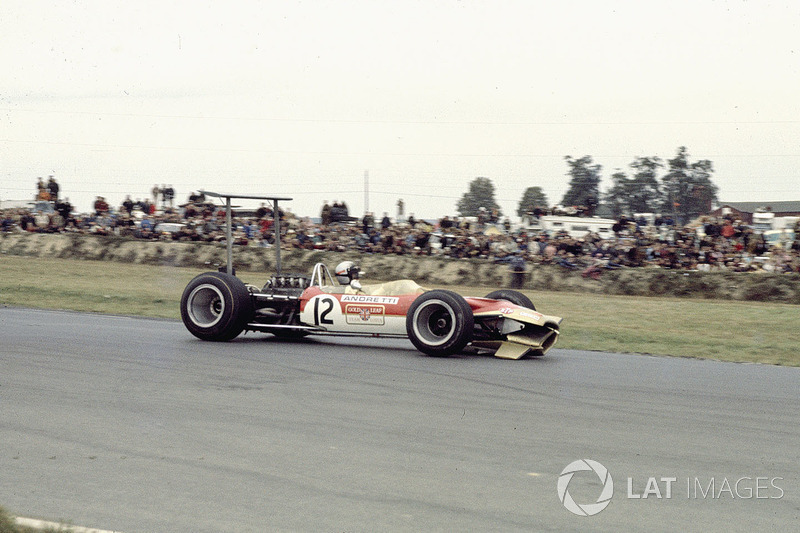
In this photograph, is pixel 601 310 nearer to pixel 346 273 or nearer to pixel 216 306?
pixel 346 273

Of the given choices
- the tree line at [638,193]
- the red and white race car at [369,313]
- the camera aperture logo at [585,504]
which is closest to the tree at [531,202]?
the tree line at [638,193]

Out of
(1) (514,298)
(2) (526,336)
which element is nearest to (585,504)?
(2) (526,336)

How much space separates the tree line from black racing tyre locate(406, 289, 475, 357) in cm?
1267

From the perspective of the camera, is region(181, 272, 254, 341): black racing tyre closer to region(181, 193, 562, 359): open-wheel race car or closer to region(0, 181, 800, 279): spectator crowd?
region(181, 193, 562, 359): open-wheel race car

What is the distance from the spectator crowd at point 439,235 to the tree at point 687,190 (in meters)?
0.43

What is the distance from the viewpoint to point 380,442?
5.63 metres

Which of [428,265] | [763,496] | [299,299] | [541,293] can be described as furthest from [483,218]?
[763,496]

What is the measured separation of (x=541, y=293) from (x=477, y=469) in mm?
15629

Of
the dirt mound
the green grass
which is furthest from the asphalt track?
the dirt mound

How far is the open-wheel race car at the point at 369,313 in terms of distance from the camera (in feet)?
32.9

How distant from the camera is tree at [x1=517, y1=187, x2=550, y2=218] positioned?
75.6 ft

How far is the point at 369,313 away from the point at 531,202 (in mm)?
13529

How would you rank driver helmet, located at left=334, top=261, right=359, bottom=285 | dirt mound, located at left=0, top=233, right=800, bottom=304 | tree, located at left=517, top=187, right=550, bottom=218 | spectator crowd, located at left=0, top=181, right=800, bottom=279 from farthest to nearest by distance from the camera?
tree, located at left=517, top=187, right=550, bottom=218
spectator crowd, located at left=0, top=181, right=800, bottom=279
dirt mound, located at left=0, top=233, right=800, bottom=304
driver helmet, located at left=334, top=261, right=359, bottom=285

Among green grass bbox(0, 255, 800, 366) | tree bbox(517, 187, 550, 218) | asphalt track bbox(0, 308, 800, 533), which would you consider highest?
tree bbox(517, 187, 550, 218)
